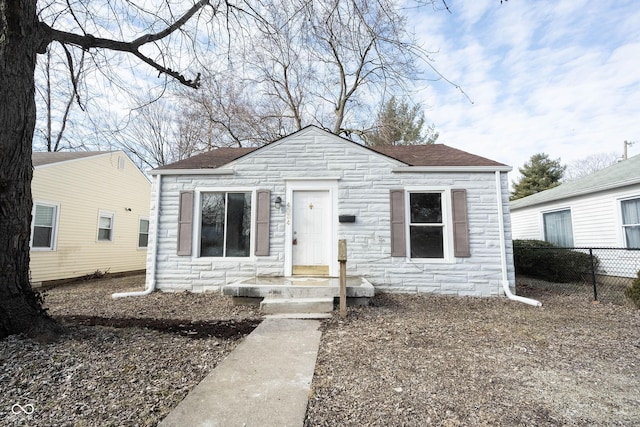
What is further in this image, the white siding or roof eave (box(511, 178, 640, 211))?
the white siding

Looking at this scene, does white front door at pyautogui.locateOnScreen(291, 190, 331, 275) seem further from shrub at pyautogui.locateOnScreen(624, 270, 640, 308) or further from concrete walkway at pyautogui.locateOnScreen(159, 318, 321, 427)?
shrub at pyautogui.locateOnScreen(624, 270, 640, 308)

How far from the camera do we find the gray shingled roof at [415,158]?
22.5 feet

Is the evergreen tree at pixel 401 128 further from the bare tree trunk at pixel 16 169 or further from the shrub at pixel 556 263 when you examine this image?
the bare tree trunk at pixel 16 169

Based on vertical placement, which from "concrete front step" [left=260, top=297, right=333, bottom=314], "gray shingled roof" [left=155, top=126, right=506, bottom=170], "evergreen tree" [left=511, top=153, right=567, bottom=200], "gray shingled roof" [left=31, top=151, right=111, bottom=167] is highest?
"evergreen tree" [left=511, top=153, right=567, bottom=200]

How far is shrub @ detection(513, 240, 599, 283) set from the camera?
8.77m

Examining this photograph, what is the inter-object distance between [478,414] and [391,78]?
4.32 m

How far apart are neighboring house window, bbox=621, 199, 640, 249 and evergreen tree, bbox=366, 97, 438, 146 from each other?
24.8 feet

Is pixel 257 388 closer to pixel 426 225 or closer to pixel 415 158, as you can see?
pixel 426 225

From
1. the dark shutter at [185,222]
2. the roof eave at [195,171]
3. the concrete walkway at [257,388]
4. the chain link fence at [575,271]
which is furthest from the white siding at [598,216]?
the dark shutter at [185,222]

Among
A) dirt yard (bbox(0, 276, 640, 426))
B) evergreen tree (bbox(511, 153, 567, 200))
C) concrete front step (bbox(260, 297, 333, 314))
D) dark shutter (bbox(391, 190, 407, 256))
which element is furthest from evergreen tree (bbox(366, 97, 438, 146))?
dirt yard (bbox(0, 276, 640, 426))

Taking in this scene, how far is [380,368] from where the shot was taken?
285cm

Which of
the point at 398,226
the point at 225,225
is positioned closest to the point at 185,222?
the point at 225,225

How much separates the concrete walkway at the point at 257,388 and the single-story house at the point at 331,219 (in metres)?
3.15

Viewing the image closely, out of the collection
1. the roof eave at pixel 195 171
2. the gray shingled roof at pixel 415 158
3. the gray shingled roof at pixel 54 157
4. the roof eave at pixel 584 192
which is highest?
the gray shingled roof at pixel 54 157
